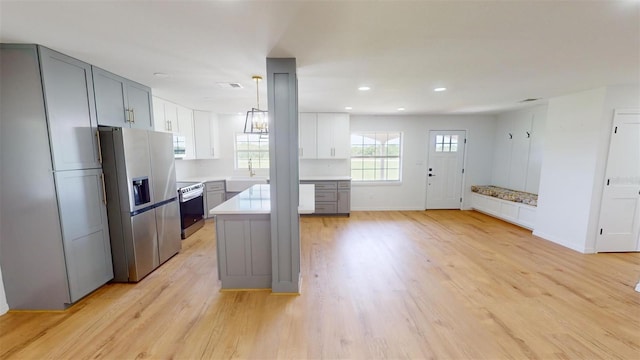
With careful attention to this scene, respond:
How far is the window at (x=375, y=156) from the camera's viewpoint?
6285mm

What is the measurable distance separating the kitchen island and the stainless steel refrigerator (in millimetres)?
975

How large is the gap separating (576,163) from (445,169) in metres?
2.65

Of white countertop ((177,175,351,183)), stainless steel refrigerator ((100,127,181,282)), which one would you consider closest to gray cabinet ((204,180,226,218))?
white countertop ((177,175,351,183))

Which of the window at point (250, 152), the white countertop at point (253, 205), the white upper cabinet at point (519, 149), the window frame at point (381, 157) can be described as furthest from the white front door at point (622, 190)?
the window at point (250, 152)

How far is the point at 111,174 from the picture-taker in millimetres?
2678

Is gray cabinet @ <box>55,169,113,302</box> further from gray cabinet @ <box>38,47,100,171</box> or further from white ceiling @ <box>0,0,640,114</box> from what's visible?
white ceiling @ <box>0,0,640,114</box>

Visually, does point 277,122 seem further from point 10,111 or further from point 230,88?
point 10,111

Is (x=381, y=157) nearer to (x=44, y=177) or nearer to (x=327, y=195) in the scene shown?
(x=327, y=195)

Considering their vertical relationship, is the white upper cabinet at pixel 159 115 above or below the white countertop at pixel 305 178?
above

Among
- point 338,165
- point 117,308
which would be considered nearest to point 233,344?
point 117,308

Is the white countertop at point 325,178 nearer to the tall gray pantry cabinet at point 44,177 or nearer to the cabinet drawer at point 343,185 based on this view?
the cabinet drawer at point 343,185

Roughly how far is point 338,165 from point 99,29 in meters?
4.92

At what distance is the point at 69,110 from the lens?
233 cm

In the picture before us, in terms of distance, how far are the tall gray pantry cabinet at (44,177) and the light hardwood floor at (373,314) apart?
0.32 meters
